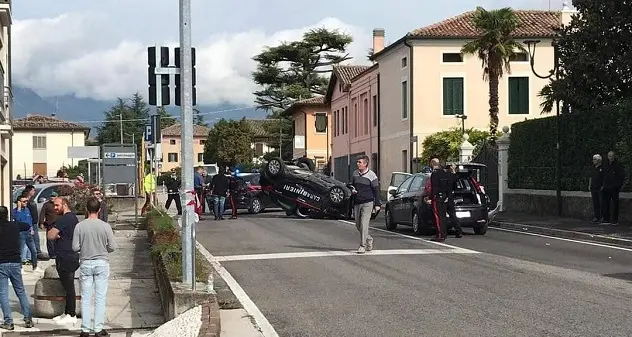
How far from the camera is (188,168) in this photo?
10.7 meters

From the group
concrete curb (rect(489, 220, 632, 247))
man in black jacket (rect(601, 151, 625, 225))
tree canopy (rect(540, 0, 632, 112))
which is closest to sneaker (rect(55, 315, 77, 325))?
concrete curb (rect(489, 220, 632, 247))

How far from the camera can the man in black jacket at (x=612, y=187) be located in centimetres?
2222

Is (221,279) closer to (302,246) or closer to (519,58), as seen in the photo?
(302,246)

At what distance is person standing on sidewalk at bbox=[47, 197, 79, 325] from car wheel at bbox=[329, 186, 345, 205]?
16643 millimetres

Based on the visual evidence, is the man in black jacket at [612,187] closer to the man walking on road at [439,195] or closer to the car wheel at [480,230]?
the car wheel at [480,230]

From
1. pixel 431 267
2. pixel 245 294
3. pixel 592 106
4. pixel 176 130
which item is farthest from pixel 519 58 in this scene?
pixel 176 130

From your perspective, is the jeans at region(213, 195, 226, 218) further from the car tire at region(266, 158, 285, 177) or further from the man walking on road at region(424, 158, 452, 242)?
the man walking on road at region(424, 158, 452, 242)

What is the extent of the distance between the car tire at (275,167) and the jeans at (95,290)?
18.7m

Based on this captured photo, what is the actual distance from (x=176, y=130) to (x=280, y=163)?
90719 mm

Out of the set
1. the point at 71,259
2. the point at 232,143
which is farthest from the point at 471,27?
the point at 232,143

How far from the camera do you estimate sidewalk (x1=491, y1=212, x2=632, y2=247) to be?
19.2m

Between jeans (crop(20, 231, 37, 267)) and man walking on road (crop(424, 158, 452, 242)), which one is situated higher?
man walking on road (crop(424, 158, 452, 242))

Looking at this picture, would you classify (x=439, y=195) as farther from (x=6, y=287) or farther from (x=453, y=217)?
(x=6, y=287)

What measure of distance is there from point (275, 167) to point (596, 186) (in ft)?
33.5
